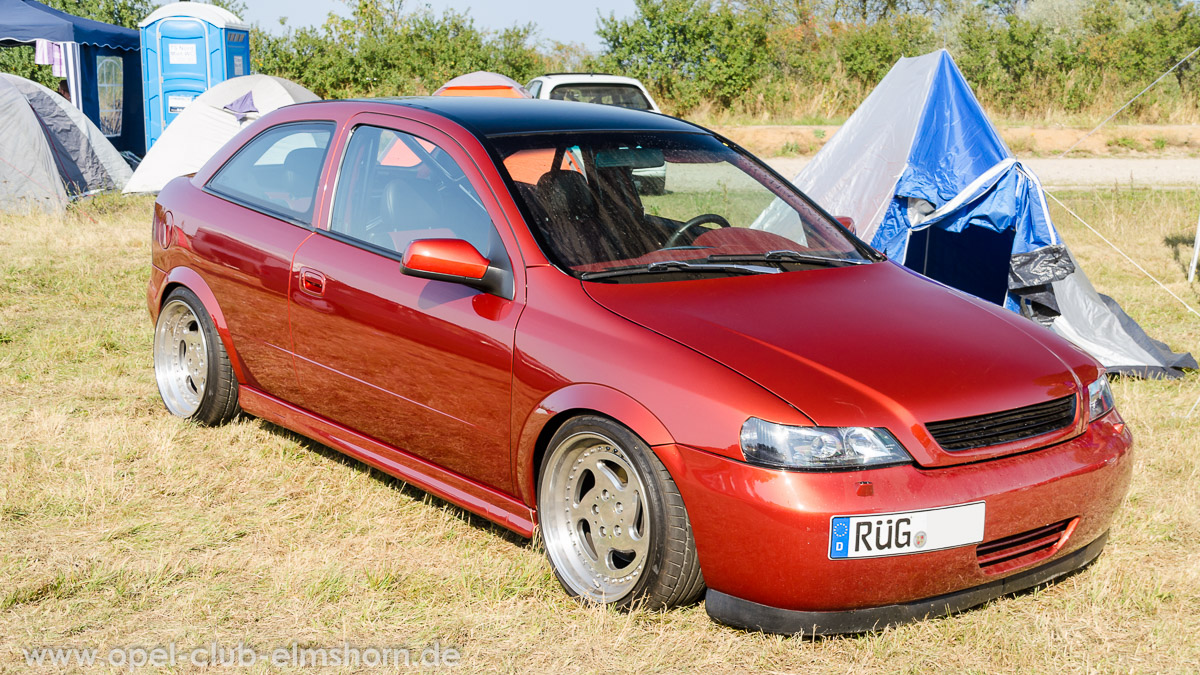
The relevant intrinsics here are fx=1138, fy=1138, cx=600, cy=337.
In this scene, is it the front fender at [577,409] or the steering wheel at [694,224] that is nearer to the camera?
the front fender at [577,409]

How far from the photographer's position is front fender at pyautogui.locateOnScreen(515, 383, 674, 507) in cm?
324

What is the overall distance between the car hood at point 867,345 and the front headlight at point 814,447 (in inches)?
1.6

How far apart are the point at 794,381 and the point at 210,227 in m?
3.05

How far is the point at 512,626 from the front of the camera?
3.49m

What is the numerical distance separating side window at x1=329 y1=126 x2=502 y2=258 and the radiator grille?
5.22 ft

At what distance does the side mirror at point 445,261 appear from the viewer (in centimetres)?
372

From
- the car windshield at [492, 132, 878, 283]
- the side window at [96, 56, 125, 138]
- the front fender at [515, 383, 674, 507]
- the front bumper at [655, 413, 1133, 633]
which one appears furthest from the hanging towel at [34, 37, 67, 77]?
the front bumper at [655, 413, 1133, 633]

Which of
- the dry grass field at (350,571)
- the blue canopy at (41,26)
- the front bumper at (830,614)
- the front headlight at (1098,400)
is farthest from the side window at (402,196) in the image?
the blue canopy at (41,26)

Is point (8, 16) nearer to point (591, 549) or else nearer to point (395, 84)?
point (395, 84)

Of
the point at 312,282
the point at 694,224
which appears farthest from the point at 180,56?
the point at 694,224

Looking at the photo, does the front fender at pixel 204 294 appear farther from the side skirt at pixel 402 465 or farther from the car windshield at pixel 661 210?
the car windshield at pixel 661 210

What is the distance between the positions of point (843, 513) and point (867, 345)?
654 millimetres

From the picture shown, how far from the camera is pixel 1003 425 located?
3.29m

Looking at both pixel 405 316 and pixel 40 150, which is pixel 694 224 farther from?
pixel 40 150
